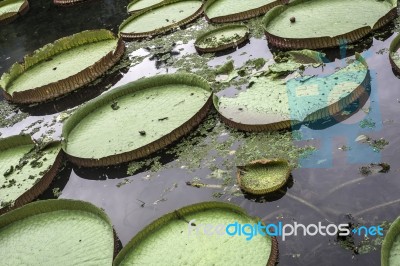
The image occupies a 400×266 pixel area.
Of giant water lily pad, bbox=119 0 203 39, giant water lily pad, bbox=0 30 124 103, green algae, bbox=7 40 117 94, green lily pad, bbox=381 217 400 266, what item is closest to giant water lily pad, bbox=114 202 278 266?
green lily pad, bbox=381 217 400 266

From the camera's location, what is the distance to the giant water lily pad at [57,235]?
326 centimetres

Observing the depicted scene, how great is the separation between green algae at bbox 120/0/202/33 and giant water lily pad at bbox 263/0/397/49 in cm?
155

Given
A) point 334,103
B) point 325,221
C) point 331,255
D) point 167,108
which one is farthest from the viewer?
point 167,108

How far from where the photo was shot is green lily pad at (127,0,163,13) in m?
7.47

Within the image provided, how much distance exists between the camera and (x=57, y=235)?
3.51m

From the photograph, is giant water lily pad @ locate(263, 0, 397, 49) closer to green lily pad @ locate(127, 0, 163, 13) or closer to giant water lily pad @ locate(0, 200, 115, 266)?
green lily pad @ locate(127, 0, 163, 13)

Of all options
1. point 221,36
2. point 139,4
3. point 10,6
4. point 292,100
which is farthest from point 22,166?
point 10,6

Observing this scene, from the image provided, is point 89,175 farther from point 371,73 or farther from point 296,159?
point 371,73

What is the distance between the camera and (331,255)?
113 inches

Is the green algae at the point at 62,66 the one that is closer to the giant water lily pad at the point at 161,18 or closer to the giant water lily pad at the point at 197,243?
the giant water lily pad at the point at 161,18

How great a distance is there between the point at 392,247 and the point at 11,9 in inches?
340

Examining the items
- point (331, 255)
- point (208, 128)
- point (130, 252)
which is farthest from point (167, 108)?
point (331, 255)

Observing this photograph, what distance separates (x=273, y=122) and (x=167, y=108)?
1.11m

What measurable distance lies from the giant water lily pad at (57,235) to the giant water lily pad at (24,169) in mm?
216
